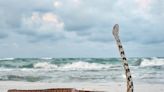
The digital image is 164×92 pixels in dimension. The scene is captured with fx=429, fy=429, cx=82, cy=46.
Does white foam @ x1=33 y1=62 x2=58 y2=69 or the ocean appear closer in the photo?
the ocean

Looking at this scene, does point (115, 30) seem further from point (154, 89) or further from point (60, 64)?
point (60, 64)

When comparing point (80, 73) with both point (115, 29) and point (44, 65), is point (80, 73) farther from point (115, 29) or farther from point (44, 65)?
point (115, 29)

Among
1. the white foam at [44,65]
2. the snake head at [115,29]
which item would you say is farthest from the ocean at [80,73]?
the snake head at [115,29]

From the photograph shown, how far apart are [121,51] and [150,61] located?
41.9m

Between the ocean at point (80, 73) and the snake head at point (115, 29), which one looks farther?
the ocean at point (80, 73)

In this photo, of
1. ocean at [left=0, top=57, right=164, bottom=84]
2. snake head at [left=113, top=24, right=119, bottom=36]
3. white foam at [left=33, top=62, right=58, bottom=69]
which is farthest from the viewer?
white foam at [left=33, top=62, right=58, bottom=69]

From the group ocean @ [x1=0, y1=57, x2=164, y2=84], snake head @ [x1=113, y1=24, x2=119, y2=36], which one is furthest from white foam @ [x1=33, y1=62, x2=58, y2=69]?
snake head @ [x1=113, y1=24, x2=119, y2=36]

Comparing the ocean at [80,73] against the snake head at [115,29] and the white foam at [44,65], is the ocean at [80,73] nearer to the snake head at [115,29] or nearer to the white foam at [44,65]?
the white foam at [44,65]

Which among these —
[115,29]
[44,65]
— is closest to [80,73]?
[44,65]

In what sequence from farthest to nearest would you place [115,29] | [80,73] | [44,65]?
[44,65]
[80,73]
[115,29]

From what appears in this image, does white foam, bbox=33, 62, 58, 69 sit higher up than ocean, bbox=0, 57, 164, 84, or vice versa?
white foam, bbox=33, 62, 58, 69

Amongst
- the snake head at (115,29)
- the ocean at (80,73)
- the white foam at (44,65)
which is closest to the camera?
the snake head at (115,29)

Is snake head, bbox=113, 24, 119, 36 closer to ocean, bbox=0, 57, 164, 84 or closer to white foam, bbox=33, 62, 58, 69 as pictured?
ocean, bbox=0, 57, 164, 84

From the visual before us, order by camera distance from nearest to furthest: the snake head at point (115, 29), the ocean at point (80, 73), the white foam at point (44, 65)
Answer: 1. the snake head at point (115, 29)
2. the ocean at point (80, 73)
3. the white foam at point (44, 65)
